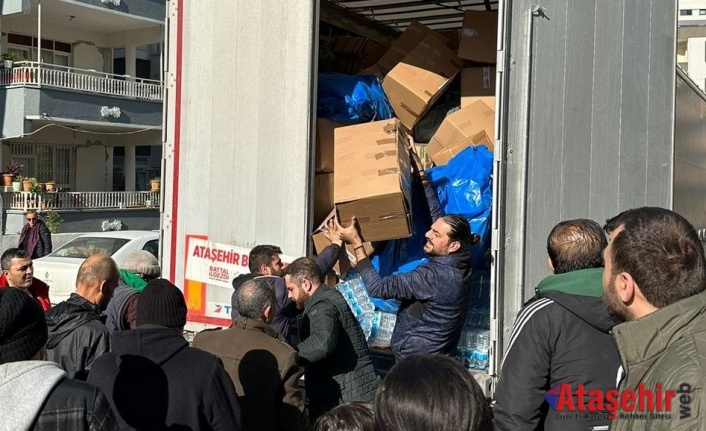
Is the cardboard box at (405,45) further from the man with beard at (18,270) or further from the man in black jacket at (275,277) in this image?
the man with beard at (18,270)

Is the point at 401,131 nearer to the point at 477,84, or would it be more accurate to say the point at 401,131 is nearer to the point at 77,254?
the point at 477,84

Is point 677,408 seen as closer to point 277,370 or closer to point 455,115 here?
point 277,370

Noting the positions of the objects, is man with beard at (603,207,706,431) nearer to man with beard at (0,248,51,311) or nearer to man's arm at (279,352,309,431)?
man's arm at (279,352,309,431)

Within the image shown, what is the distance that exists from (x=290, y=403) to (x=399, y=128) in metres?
2.48

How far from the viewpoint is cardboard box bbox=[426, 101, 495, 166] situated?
624 cm

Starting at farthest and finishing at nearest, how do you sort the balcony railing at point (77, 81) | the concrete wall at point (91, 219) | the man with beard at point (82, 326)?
the balcony railing at point (77, 81) → the concrete wall at point (91, 219) → the man with beard at point (82, 326)

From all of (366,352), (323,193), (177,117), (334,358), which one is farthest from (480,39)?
(334,358)

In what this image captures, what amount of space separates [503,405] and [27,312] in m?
1.83

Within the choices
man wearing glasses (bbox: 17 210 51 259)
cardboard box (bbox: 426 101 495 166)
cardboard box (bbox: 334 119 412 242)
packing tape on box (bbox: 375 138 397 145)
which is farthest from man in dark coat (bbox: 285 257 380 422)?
man wearing glasses (bbox: 17 210 51 259)

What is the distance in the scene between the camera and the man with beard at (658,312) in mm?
1898

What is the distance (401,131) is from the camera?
224 inches

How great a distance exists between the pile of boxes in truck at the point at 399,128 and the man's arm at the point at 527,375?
203 centimetres

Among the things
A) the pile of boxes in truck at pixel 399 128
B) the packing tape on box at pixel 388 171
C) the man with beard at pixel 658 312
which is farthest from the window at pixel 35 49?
the man with beard at pixel 658 312

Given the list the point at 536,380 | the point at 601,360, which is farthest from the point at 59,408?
the point at 601,360
